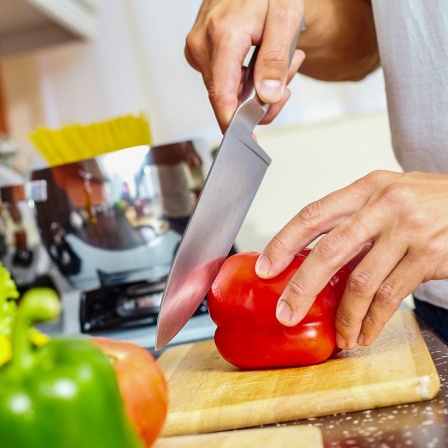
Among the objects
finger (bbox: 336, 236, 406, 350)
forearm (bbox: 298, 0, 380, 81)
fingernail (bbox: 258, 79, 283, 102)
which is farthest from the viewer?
forearm (bbox: 298, 0, 380, 81)

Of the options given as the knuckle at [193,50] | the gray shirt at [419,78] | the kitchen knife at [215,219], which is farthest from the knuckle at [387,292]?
the knuckle at [193,50]

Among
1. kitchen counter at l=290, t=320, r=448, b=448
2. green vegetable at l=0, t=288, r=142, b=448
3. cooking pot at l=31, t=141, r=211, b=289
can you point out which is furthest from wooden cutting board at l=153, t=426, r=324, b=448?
cooking pot at l=31, t=141, r=211, b=289

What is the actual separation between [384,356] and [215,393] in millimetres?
187

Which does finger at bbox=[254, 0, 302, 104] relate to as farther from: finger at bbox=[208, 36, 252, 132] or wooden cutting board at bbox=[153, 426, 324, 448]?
wooden cutting board at bbox=[153, 426, 324, 448]

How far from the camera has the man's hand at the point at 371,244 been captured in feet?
2.68

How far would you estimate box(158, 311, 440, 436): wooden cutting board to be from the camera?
0.73 meters

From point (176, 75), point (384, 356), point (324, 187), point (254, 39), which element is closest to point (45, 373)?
point (384, 356)

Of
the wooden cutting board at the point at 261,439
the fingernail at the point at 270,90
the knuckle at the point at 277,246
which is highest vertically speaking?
the fingernail at the point at 270,90

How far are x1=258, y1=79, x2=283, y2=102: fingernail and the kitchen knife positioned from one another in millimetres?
11

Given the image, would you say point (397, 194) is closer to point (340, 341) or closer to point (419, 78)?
point (340, 341)

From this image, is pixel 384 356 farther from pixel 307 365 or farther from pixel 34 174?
pixel 34 174

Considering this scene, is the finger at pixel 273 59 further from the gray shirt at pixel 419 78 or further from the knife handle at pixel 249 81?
the gray shirt at pixel 419 78

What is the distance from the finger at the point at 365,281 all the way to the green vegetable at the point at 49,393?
422mm

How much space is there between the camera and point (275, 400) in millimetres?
749
